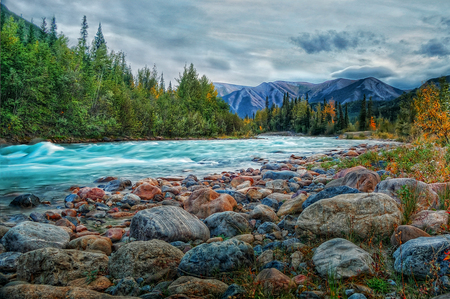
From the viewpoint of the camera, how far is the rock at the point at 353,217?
3.18 metres

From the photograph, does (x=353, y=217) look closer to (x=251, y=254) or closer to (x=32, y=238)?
(x=251, y=254)

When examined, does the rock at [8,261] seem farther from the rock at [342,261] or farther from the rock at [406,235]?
the rock at [406,235]

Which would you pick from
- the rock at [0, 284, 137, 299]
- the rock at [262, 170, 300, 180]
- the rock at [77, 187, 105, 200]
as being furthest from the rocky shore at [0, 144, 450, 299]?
the rock at [262, 170, 300, 180]

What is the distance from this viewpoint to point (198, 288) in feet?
7.36

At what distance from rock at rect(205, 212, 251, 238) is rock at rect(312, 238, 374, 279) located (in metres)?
1.40

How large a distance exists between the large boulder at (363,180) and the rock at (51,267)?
4.97 meters

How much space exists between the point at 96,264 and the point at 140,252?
1.73ft

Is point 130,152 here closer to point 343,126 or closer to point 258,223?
point 258,223

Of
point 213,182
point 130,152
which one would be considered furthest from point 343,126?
point 213,182

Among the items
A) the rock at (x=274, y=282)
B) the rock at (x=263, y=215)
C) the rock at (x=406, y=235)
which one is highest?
the rock at (x=406, y=235)

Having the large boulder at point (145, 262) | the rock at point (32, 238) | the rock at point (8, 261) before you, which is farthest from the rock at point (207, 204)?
the rock at point (8, 261)

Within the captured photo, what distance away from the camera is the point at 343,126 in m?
76.4

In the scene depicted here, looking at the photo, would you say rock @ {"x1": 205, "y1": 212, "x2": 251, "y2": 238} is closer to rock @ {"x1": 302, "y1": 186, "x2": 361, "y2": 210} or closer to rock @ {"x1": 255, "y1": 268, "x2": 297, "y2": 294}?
rock @ {"x1": 302, "y1": 186, "x2": 361, "y2": 210}

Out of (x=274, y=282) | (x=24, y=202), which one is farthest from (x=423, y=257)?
(x=24, y=202)
